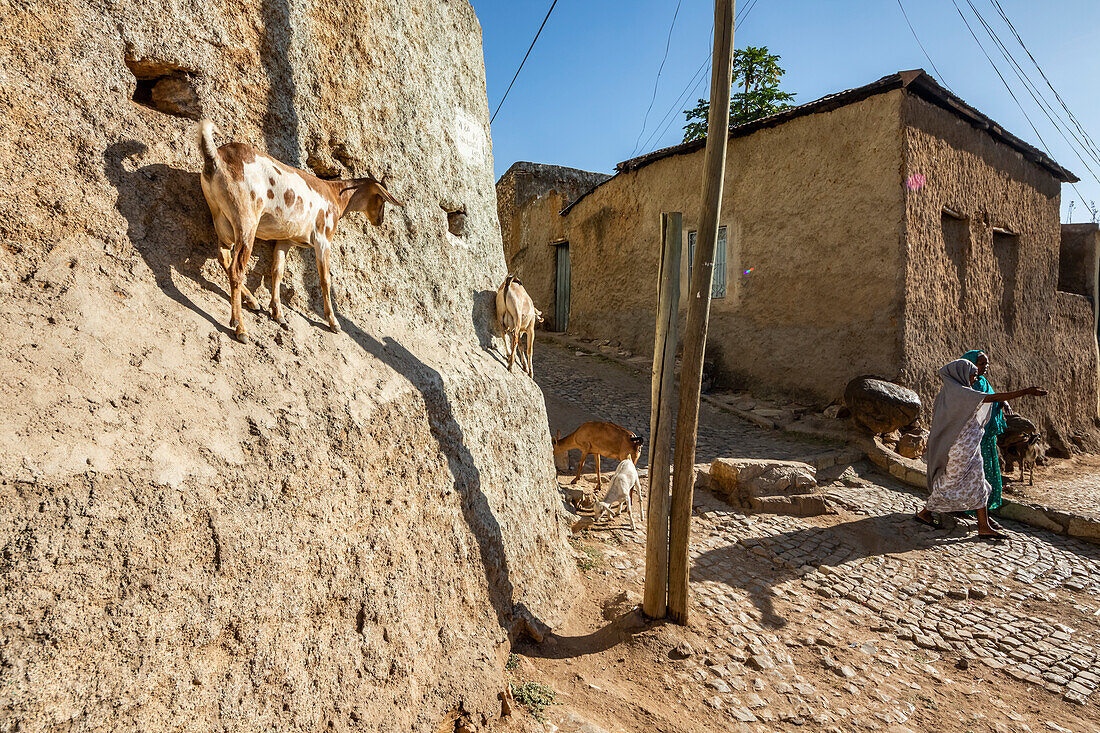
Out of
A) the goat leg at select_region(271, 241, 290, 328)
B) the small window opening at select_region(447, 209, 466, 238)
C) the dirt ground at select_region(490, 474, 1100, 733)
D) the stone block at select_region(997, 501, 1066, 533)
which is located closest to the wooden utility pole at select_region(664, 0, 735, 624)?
the dirt ground at select_region(490, 474, 1100, 733)

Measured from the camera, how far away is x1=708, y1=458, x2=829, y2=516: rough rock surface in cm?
608

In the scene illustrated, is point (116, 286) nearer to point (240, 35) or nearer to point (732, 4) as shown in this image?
point (240, 35)

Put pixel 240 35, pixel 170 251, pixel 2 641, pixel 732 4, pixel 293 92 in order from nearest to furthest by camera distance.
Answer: pixel 2 641 < pixel 170 251 < pixel 240 35 < pixel 293 92 < pixel 732 4

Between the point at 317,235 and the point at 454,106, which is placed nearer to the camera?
the point at 317,235

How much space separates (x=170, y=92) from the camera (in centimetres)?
280

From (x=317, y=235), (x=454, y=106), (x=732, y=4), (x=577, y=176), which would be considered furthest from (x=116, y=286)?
(x=577, y=176)

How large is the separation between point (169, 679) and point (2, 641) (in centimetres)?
49

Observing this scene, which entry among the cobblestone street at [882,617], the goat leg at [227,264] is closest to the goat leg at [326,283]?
the goat leg at [227,264]

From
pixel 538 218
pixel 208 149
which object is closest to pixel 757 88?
pixel 538 218

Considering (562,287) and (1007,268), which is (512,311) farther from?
(562,287)

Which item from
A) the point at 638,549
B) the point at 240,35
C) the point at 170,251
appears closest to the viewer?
the point at 170,251

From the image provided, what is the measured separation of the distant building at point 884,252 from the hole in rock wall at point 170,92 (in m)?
A: 8.65

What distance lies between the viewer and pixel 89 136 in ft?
7.93

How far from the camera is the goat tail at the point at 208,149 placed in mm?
2492
